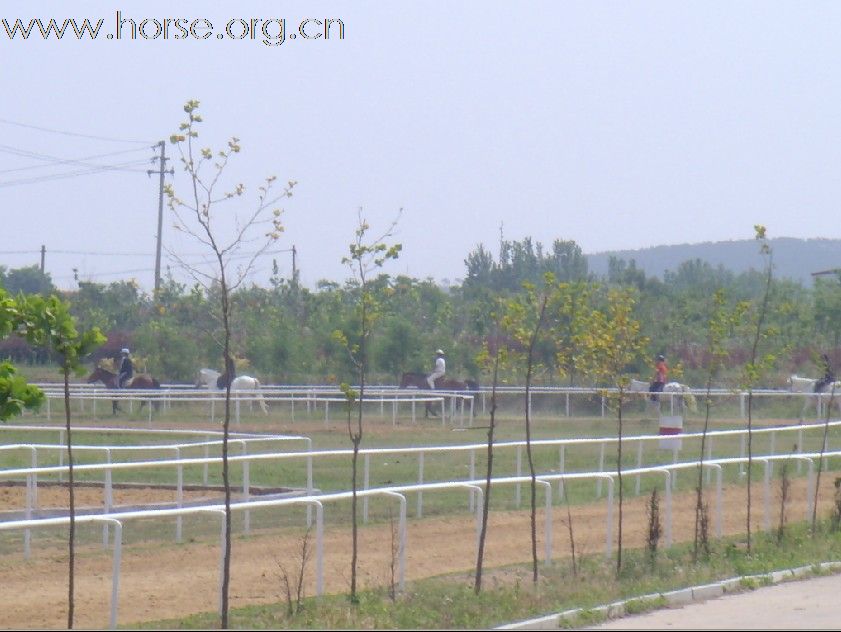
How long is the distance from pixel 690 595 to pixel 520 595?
5.15 feet

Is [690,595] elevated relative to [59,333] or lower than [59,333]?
lower

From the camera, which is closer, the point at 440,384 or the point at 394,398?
the point at 394,398

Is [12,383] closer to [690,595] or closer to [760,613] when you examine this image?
[690,595]

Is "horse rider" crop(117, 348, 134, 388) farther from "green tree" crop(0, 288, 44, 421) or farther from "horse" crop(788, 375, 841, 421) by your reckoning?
"green tree" crop(0, 288, 44, 421)

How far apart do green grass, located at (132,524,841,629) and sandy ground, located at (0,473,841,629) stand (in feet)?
1.53

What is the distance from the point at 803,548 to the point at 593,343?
10.8 feet

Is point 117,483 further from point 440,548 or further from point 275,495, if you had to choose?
point 440,548

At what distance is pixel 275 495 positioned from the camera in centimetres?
1691

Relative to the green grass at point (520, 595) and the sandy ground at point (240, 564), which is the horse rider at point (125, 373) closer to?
the sandy ground at point (240, 564)

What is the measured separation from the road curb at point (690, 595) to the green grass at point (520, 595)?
0.04m

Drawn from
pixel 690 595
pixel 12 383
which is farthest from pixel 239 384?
pixel 12 383

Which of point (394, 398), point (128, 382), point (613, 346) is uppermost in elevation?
point (613, 346)

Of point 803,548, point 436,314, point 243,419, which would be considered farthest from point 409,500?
point 436,314

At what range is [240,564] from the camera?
11781mm
